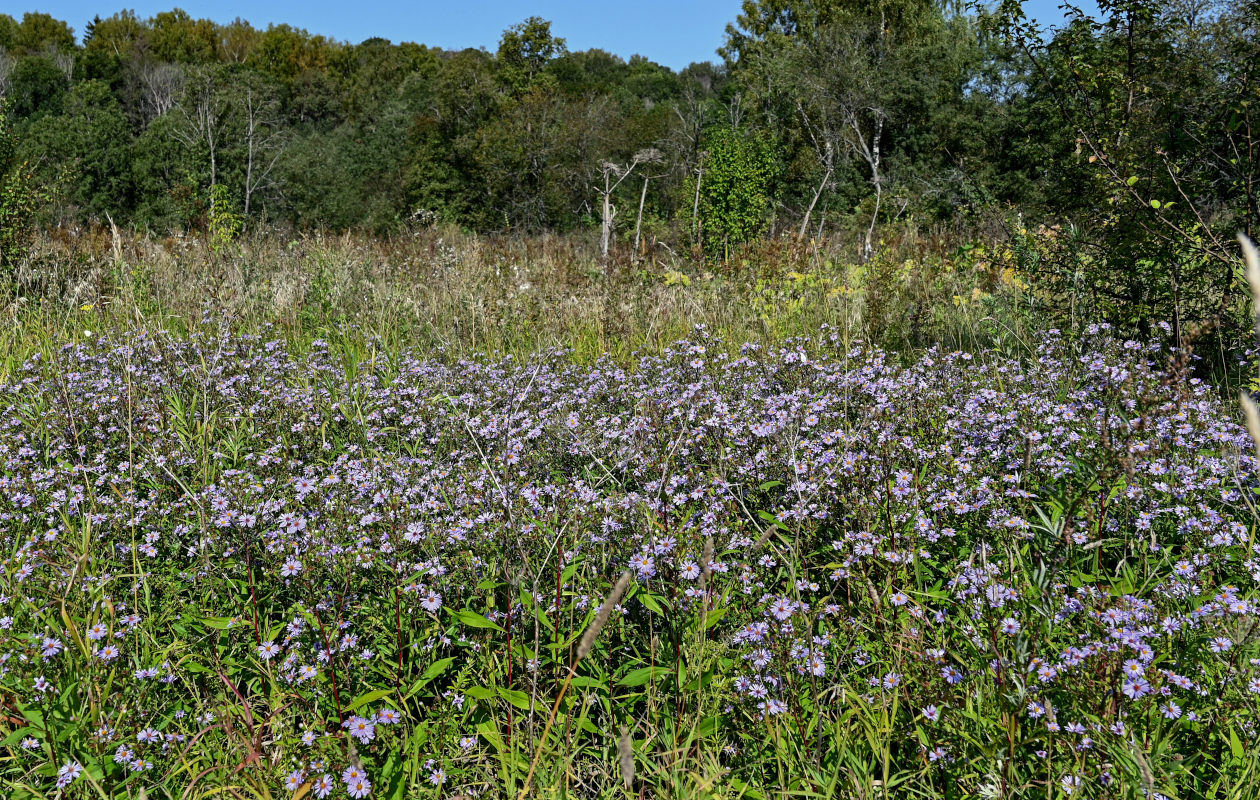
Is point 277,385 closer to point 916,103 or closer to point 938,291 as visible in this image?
point 938,291

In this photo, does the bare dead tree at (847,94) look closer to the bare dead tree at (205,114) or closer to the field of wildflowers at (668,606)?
the bare dead tree at (205,114)

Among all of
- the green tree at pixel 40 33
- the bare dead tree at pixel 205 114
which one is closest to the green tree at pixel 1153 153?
the bare dead tree at pixel 205 114

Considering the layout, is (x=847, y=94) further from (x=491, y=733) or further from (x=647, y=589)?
(x=491, y=733)

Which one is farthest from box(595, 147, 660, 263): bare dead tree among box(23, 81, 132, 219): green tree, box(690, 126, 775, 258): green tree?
box(23, 81, 132, 219): green tree

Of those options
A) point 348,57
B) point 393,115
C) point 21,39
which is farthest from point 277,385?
point 21,39

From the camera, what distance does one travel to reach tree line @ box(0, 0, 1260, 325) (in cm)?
396

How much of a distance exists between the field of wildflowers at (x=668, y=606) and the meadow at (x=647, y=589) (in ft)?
0.05

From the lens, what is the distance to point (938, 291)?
235 inches

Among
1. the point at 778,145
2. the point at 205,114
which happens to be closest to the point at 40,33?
the point at 205,114

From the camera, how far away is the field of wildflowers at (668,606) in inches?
65.6

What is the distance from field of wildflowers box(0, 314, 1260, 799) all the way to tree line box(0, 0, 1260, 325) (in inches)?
60.2

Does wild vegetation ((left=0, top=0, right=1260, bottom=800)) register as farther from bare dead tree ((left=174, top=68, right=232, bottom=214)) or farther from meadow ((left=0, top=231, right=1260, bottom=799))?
bare dead tree ((left=174, top=68, right=232, bottom=214))

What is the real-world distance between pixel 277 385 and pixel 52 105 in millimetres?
57943

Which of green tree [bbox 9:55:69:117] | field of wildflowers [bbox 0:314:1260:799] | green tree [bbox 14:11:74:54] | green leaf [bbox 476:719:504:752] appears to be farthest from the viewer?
green tree [bbox 14:11:74:54]
